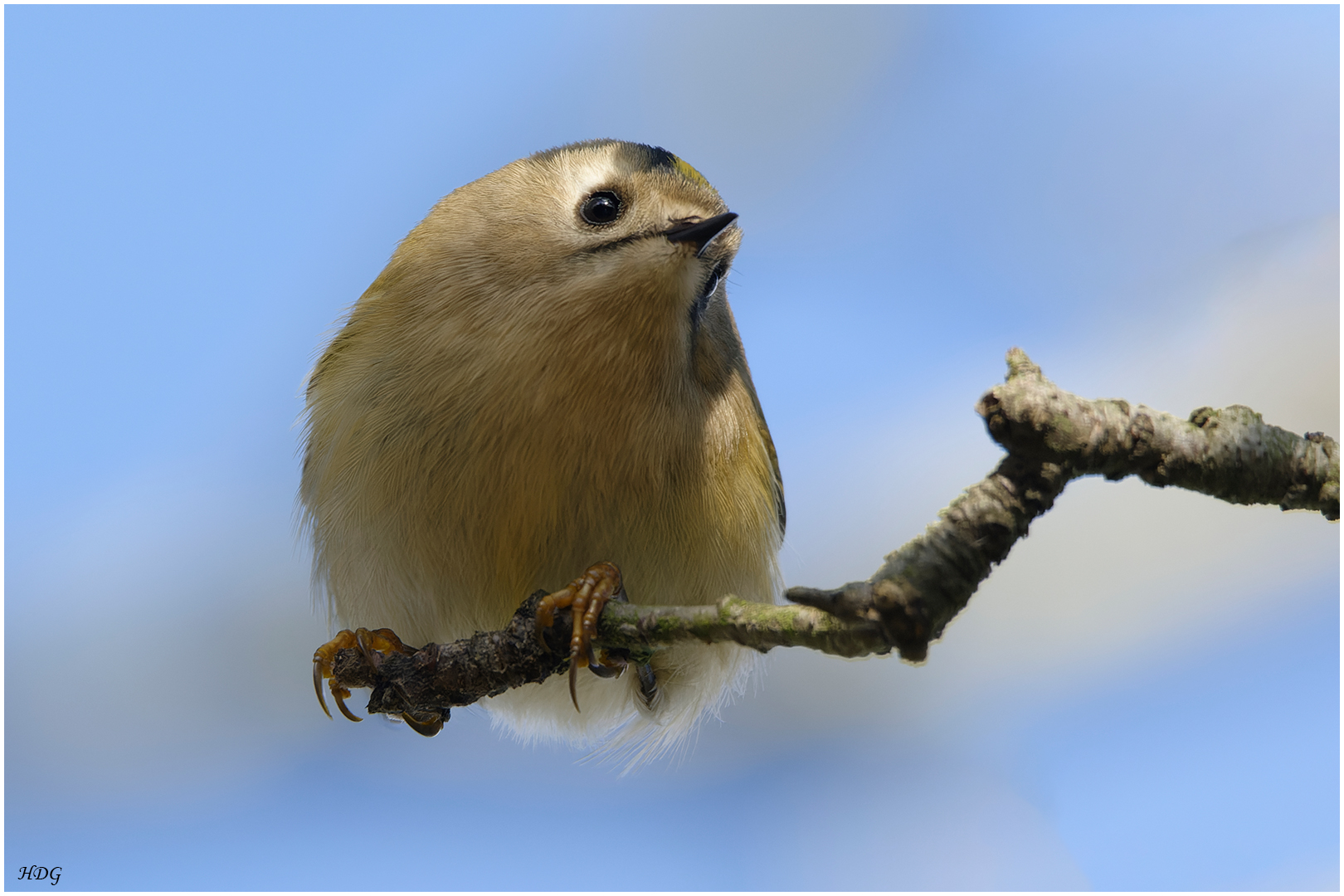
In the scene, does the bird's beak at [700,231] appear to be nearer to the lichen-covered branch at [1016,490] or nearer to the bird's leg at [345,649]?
the lichen-covered branch at [1016,490]

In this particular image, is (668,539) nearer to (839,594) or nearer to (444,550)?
(444,550)

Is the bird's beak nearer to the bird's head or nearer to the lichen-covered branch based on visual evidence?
the bird's head

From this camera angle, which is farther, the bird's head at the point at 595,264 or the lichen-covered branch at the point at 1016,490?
the bird's head at the point at 595,264

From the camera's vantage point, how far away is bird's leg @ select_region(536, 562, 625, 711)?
191cm

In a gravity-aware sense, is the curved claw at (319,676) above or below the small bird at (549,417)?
below

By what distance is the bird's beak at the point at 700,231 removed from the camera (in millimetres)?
2221

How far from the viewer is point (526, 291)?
241 cm

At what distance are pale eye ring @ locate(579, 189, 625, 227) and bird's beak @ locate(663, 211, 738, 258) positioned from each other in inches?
7.7

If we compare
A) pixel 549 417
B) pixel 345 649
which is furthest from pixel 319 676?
pixel 549 417

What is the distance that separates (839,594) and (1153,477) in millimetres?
507

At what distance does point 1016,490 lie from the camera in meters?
1.37

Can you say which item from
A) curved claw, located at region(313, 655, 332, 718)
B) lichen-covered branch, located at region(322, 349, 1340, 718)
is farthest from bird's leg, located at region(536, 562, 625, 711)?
curved claw, located at region(313, 655, 332, 718)

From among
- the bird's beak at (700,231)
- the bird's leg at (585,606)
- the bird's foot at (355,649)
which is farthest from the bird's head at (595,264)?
the bird's foot at (355,649)

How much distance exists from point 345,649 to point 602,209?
1203 millimetres
